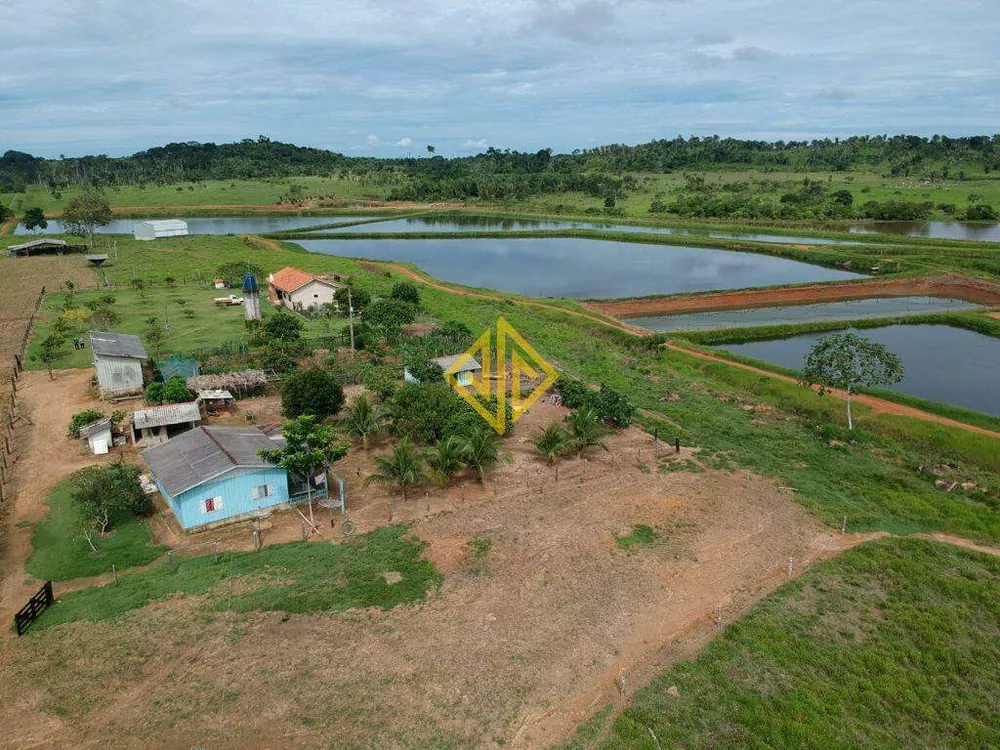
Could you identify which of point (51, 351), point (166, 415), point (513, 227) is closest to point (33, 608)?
point (166, 415)

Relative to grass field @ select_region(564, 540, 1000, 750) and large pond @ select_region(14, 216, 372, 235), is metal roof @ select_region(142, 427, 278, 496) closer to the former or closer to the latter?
grass field @ select_region(564, 540, 1000, 750)

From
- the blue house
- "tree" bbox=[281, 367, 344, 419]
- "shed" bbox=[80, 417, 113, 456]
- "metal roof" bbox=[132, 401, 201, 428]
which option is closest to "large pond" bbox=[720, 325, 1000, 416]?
"tree" bbox=[281, 367, 344, 419]

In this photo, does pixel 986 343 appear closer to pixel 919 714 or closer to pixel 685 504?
pixel 685 504

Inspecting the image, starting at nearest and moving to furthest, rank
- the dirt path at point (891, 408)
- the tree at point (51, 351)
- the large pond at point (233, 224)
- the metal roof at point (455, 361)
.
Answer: the dirt path at point (891, 408), the metal roof at point (455, 361), the tree at point (51, 351), the large pond at point (233, 224)

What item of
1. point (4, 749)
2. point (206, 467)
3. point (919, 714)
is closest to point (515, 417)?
point (206, 467)

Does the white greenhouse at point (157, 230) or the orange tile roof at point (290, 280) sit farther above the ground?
the white greenhouse at point (157, 230)

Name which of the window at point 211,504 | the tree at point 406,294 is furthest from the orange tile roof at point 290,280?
the window at point 211,504

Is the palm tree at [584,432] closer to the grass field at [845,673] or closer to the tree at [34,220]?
the grass field at [845,673]
